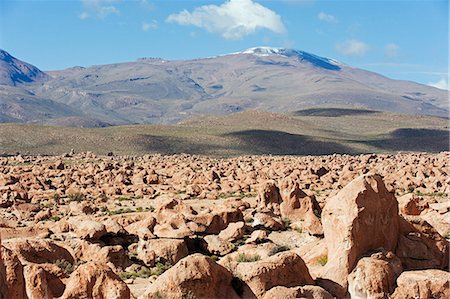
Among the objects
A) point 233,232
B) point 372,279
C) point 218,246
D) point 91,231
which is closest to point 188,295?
point 372,279

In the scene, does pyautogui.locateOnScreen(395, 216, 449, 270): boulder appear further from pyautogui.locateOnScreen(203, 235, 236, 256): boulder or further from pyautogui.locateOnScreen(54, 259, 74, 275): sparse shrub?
A: pyautogui.locateOnScreen(54, 259, 74, 275): sparse shrub

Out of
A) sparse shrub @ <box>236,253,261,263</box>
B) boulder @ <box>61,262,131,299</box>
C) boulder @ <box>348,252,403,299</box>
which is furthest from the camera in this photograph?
sparse shrub @ <box>236,253,261,263</box>

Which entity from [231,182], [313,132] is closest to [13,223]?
[231,182]

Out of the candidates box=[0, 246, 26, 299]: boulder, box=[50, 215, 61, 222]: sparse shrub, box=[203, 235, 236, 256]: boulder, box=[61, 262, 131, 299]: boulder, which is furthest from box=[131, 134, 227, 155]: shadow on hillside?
box=[0, 246, 26, 299]: boulder

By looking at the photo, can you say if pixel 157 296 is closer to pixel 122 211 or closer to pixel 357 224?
pixel 357 224

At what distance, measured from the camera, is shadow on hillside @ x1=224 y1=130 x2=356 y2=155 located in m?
99.1

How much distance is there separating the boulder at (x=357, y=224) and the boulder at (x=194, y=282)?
2.93 metres

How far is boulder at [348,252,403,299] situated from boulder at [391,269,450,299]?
0.91 feet

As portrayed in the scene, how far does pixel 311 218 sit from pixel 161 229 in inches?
224

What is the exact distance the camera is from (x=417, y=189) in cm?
3738

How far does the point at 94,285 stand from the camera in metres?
12.8

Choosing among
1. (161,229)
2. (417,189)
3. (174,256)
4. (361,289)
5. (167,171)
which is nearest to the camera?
(361,289)

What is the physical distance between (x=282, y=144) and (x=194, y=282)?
302 ft

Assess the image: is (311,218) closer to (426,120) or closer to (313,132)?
(313,132)
